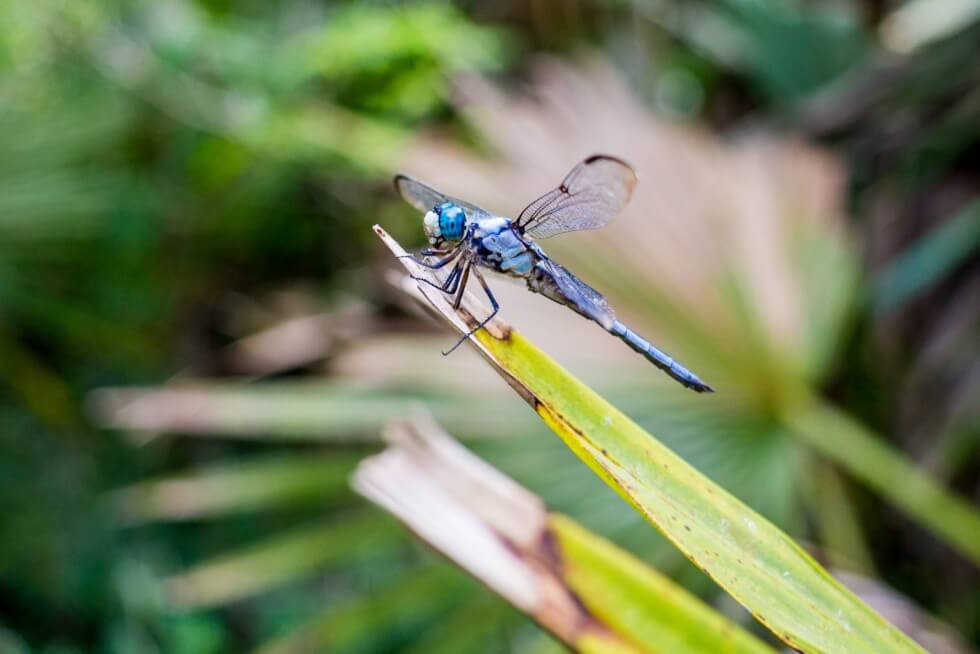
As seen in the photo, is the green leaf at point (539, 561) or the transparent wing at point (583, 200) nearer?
the green leaf at point (539, 561)

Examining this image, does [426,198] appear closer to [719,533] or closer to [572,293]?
[572,293]

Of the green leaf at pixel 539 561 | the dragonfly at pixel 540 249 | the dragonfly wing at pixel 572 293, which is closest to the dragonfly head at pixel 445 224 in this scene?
the dragonfly at pixel 540 249

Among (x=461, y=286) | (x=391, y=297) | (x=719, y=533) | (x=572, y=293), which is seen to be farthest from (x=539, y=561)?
(x=391, y=297)

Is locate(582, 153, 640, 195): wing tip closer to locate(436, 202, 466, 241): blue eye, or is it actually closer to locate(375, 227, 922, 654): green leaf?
locate(436, 202, 466, 241): blue eye

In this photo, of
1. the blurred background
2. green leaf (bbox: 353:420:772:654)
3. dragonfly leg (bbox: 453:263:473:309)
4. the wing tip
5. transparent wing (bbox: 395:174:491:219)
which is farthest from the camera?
the blurred background

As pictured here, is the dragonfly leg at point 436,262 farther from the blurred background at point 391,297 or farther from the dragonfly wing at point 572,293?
the blurred background at point 391,297

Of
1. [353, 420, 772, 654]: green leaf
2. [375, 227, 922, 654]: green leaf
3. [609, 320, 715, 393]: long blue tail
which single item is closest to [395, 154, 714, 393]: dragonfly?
[609, 320, 715, 393]: long blue tail

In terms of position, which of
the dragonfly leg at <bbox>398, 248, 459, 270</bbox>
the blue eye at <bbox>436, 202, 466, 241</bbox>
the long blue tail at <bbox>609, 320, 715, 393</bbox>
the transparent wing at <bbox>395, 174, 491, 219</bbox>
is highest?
the transparent wing at <bbox>395, 174, 491, 219</bbox>
